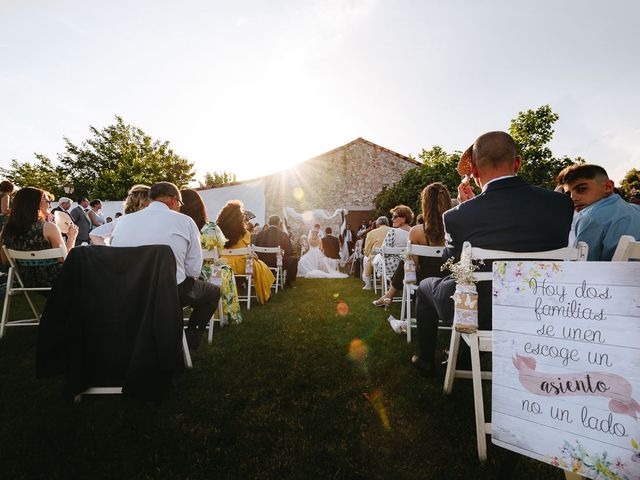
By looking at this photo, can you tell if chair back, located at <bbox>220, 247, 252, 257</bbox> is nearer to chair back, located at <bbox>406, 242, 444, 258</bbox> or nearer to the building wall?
chair back, located at <bbox>406, 242, 444, 258</bbox>

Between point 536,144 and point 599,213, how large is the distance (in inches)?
634

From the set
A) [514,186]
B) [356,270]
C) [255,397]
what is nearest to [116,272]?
[255,397]

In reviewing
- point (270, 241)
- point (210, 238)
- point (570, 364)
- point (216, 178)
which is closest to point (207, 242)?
point (210, 238)

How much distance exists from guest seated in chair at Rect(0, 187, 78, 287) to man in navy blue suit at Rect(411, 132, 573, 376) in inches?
179

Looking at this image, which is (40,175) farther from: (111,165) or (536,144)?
(536,144)

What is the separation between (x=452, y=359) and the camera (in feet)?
7.50

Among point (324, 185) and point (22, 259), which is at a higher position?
point (324, 185)

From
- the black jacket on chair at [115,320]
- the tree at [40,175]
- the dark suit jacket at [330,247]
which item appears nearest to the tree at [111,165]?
the tree at [40,175]

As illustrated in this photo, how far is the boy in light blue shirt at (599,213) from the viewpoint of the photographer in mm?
2328

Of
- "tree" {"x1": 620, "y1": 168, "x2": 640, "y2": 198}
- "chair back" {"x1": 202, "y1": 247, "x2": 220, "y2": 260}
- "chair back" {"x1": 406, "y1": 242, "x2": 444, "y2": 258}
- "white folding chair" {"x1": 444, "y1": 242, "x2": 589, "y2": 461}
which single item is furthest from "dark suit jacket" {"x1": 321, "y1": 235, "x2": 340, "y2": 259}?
"tree" {"x1": 620, "y1": 168, "x2": 640, "y2": 198}

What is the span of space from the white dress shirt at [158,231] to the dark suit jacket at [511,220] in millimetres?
2270

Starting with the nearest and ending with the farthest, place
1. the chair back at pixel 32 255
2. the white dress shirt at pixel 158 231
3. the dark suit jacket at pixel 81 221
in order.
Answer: the white dress shirt at pixel 158 231
the chair back at pixel 32 255
the dark suit jacket at pixel 81 221

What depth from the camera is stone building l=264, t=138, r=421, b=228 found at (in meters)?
16.3

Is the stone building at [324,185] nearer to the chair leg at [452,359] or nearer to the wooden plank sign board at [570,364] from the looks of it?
the chair leg at [452,359]
